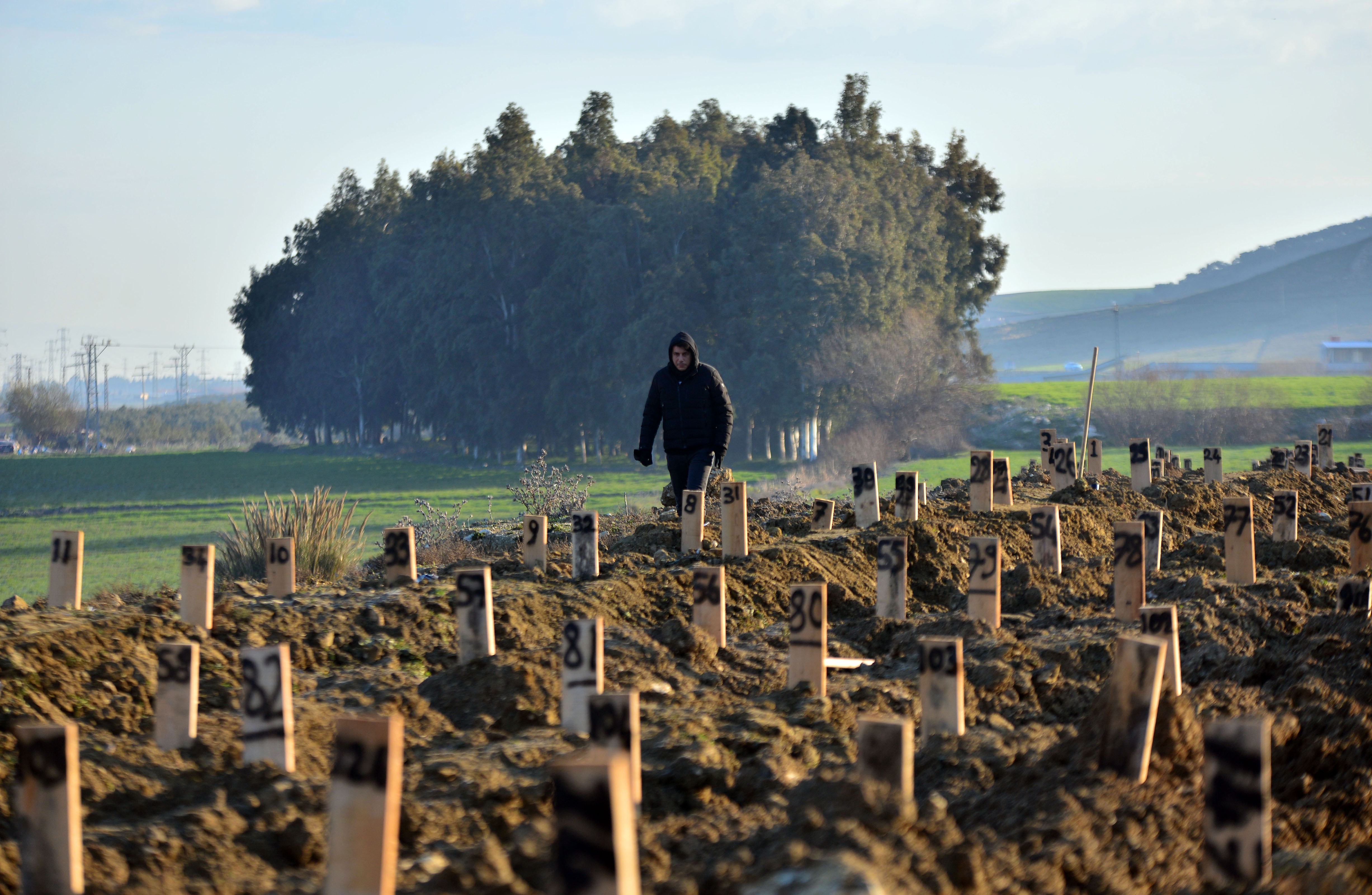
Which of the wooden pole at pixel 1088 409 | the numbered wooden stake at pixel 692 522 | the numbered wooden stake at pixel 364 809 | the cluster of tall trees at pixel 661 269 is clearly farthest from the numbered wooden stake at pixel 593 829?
the cluster of tall trees at pixel 661 269

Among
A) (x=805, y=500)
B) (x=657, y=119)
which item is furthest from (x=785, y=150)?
(x=805, y=500)

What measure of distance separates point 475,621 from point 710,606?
1.25 metres

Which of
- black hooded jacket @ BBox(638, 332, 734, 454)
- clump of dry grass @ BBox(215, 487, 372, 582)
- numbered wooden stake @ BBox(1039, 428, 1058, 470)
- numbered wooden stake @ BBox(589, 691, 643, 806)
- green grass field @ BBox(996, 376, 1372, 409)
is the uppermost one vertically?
green grass field @ BBox(996, 376, 1372, 409)

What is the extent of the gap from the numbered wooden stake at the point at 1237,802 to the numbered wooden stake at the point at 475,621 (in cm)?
314

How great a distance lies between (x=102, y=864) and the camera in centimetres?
311

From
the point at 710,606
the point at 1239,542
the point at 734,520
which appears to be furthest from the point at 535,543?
the point at 1239,542

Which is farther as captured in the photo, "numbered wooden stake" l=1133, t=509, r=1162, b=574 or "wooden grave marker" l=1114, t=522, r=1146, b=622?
"numbered wooden stake" l=1133, t=509, r=1162, b=574

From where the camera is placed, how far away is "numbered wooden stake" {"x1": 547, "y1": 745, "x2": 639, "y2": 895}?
216 cm

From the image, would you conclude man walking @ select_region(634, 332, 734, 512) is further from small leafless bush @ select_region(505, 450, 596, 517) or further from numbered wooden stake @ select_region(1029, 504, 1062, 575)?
small leafless bush @ select_region(505, 450, 596, 517)

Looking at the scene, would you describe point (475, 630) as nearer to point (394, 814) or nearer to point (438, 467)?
point (394, 814)

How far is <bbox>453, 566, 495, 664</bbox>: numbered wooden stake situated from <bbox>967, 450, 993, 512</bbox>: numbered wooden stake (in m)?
5.13

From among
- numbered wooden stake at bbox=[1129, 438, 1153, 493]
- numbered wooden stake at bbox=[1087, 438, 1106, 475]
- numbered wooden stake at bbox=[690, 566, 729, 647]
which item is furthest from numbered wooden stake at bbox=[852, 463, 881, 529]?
numbered wooden stake at bbox=[690, 566, 729, 647]

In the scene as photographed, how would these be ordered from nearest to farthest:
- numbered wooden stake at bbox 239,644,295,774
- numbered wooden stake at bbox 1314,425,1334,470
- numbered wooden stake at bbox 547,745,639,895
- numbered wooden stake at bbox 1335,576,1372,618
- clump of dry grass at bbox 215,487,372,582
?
1. numbered wooden stake at bbox 547,745,639,895
2. numbered wooden stake at bbox 239,644,295,774
3. numbered wooden stake at bbox 1335,576,1372,618
4. clump of dry grass at bbox 215,487,372,582
5. numbered wooden stake at bbox 1314,425,1334,470

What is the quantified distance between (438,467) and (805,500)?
37943mm
